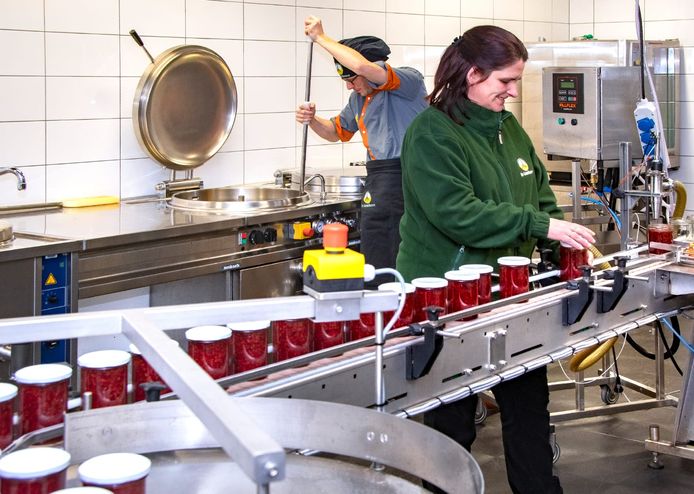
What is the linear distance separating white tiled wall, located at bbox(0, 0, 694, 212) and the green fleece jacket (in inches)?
72.1

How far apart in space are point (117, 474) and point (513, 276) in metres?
1.48

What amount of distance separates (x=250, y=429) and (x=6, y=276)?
96.1 inches

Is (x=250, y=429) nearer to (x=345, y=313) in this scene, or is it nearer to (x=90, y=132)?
(x=345, y=313)

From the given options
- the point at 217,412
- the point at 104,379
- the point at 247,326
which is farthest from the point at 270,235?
the point at 217,412

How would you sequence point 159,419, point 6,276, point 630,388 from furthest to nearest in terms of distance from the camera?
point 630,388
point 6,276
point 159,419

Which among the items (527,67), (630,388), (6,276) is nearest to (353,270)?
(6,276)

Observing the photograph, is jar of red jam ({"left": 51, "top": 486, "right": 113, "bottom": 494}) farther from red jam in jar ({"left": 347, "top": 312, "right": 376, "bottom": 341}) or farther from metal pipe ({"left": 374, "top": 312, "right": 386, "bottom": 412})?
red jam in jar ({"left": 347, "top": 312, "right": 376, "bottom": 341})

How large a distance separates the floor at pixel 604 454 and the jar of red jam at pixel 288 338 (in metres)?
1.75

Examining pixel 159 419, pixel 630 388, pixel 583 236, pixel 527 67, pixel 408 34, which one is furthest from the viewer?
pixel 527 67

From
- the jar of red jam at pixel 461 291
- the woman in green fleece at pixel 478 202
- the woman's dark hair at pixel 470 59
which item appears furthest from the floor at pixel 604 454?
the woman's dark hair at pixel 470 59

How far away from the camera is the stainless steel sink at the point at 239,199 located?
164 inches

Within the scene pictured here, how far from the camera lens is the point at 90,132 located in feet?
13.8

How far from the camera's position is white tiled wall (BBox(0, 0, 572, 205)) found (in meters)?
3.96

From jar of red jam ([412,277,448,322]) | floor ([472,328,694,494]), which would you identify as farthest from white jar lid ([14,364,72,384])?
floor ([472,328,694,494])
